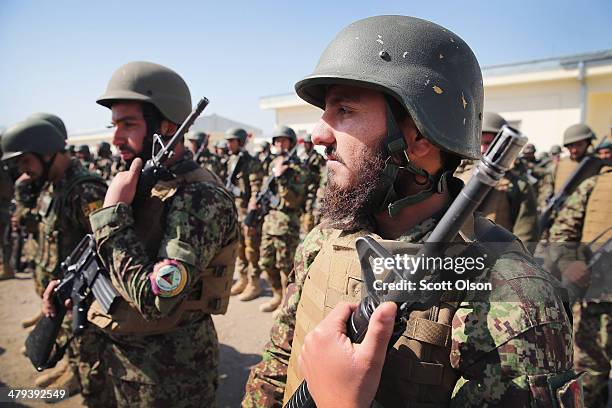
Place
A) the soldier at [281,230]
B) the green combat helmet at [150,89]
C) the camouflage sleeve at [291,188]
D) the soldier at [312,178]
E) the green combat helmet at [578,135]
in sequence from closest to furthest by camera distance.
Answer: the green combat helmet at [150,89], the green combat helmet at [578,135], the soldier at [281,230], the camouflage sleeve at [291,188], the soldier at [312,178]

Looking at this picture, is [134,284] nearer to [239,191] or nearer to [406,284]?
[406,284]

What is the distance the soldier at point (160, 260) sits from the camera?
2.09 meters

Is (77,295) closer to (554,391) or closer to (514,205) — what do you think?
(554,391)

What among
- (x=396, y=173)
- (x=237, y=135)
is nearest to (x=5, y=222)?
(x=237, y=135)

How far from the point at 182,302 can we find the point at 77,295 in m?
0.82

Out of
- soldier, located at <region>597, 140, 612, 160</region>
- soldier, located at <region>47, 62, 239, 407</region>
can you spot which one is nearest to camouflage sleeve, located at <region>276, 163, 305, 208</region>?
soldier, located at <region>47, 62, 239, 407</region>

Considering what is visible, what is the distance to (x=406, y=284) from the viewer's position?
0.97m

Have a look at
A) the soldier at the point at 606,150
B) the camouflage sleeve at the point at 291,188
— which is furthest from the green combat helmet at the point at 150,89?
the soldier at the point at 606,150

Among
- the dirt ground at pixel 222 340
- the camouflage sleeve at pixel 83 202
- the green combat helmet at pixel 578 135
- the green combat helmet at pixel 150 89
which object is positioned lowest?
the dirt ground at pixel 222 340

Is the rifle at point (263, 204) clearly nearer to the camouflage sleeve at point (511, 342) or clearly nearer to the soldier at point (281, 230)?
the soldier at point (281, 230)

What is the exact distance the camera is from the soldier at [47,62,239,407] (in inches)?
82.4

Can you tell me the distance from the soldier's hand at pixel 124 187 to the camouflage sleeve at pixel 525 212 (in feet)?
13.9

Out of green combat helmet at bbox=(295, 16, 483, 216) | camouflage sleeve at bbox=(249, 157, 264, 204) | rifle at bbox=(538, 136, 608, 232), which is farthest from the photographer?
camouflage sleeve at bbox=(249, 157, 264, 204)

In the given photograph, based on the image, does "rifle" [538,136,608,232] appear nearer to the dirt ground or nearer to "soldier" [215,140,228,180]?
the dirt ground
